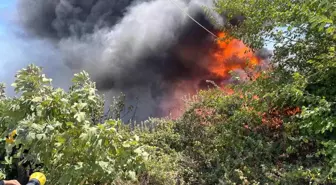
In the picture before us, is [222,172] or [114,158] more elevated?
[222,172]

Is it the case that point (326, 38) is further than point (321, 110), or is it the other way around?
point (326, 38)

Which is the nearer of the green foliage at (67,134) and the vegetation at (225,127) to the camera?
the green foliage at (67,134)

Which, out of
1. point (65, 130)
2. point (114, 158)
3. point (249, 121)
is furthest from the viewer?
point (249, 121)

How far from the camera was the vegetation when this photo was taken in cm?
321

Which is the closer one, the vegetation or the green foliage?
the green foliage

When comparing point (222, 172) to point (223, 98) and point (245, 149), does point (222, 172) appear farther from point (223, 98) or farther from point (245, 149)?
point (223, 98)

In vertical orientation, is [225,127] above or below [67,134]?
above

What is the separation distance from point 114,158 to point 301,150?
266 cm

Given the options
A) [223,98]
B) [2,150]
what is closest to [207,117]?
[223,98]

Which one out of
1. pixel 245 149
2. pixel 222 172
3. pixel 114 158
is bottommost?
pixel 114 158

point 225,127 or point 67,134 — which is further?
point 225,127

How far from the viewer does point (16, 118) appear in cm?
327

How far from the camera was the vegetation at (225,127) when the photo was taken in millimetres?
3211

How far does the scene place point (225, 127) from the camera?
543cm
